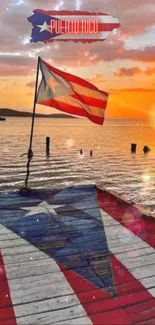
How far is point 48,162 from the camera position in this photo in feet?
140

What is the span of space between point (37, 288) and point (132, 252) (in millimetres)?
2144

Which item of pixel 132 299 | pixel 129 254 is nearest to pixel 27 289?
pixel 132 299

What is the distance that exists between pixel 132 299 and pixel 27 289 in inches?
64.9

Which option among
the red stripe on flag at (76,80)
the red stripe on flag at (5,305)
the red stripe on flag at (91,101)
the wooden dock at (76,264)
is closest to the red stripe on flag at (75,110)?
the red stripe on flag at (91,101)

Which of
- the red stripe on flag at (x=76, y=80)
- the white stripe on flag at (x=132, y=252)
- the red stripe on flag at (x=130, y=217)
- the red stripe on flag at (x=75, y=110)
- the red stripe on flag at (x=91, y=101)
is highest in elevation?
the red stripe on flag at (x=76, y=80)

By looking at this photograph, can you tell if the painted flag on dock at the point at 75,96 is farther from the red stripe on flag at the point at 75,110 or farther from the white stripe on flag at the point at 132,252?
the white stripe on flag at the point at 132,252

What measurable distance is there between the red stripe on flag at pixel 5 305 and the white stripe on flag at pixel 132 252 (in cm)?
215

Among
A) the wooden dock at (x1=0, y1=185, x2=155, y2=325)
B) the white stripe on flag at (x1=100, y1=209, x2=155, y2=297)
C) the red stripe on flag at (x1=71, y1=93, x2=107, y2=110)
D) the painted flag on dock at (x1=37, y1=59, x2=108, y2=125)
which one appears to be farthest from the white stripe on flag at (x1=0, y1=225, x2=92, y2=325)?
the red stripe on flag at (x1=71, y1=93, x2=107, y2=110)

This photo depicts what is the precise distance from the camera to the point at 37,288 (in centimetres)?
488

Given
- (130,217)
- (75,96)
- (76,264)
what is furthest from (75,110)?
(76,264)

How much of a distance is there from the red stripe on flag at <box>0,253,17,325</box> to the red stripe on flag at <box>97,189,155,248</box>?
3113 mm

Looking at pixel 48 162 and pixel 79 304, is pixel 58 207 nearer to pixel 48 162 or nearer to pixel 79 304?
pixel 79 304

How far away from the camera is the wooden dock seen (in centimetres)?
435

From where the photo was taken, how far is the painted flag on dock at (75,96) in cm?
967
